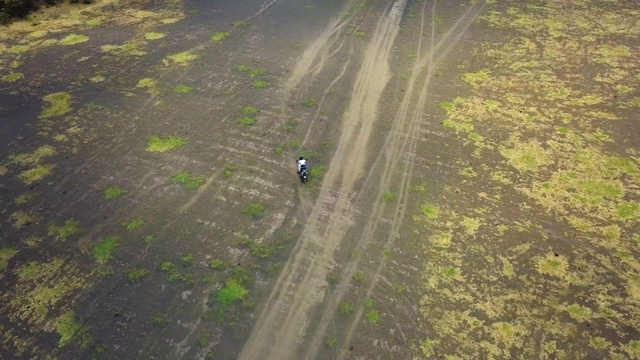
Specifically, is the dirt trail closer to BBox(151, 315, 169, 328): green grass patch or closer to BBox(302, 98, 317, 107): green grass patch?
BBox(302, 98, 317, 107): green grass patch

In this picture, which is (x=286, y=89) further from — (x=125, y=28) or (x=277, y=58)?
(x=125, y=28)

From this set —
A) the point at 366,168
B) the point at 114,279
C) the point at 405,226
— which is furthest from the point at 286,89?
the point at 114,279

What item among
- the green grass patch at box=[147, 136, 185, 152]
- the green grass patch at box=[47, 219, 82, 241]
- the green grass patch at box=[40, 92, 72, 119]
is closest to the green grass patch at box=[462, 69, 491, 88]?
the green grass patch at box=[147, 136, 185, 152]

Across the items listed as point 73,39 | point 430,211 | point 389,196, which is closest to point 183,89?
point 73,39

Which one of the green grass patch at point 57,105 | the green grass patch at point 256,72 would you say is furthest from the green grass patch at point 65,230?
the green grass patch at point 256,72

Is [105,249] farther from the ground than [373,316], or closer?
farther from the ground

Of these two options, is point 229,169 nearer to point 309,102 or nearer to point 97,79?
point 309,102
